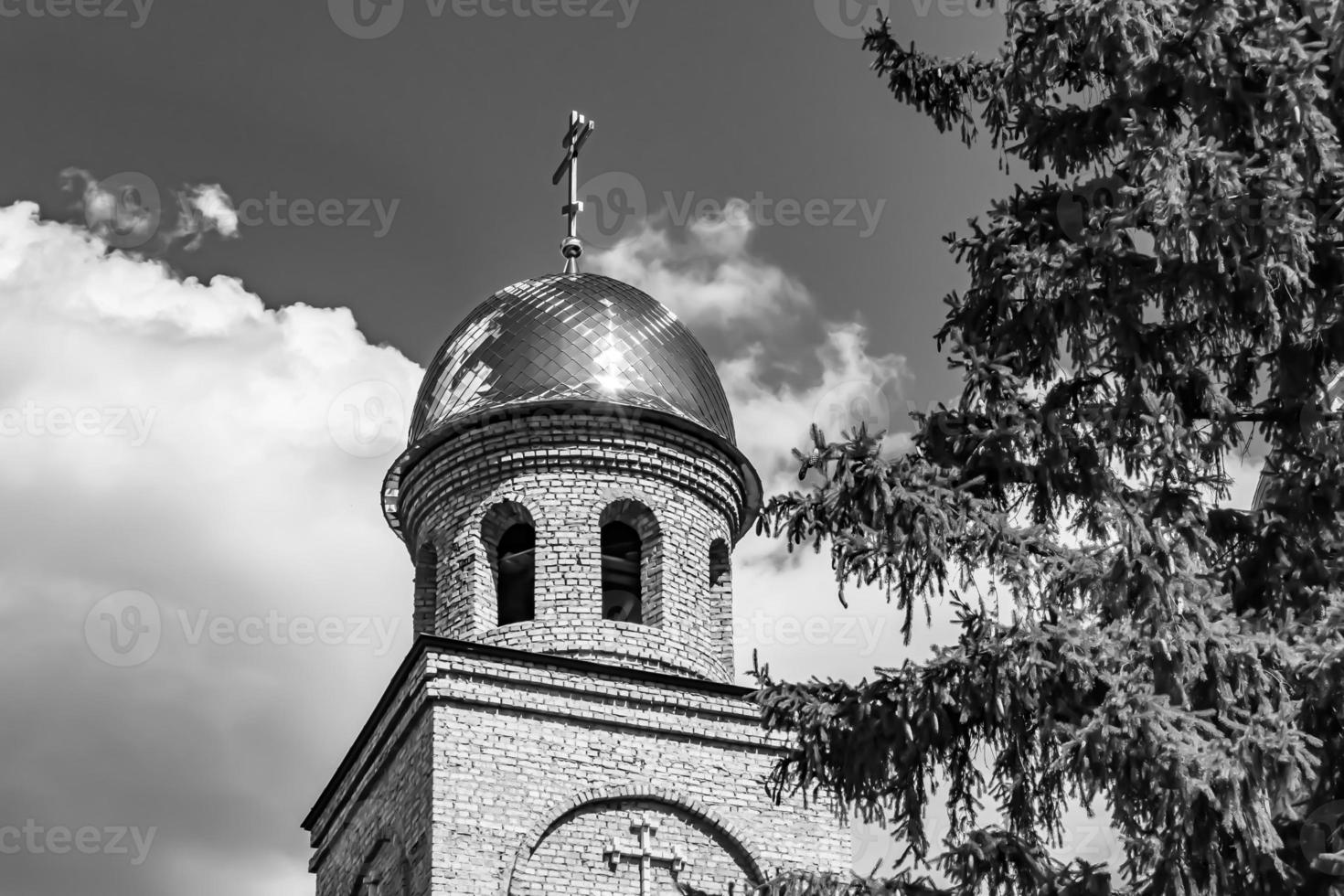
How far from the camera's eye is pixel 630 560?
48.8ft

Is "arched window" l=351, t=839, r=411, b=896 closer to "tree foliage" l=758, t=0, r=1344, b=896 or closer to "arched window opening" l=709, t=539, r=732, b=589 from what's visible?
"arched window opening" l=709, t=539, r=732, b=589

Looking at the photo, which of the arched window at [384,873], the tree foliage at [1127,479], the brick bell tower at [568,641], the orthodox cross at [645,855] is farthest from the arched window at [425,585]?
the tree foliage at [1127,479]

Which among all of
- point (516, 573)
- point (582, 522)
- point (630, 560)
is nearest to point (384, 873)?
point (516, 573)

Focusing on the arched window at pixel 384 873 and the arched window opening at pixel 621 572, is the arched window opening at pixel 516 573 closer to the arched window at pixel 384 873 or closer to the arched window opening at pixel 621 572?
the arched window opening at pixel 621 572

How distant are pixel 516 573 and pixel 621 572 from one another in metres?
0.85

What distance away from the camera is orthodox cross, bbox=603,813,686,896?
509 inches

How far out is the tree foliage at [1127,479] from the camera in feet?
22.8

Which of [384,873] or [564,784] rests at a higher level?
[564,784]

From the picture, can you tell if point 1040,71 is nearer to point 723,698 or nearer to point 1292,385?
point 1292,385

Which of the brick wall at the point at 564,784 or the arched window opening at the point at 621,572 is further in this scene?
the arched window opening at the point at 621,572

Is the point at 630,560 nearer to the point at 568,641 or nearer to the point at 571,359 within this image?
the point at 568,641

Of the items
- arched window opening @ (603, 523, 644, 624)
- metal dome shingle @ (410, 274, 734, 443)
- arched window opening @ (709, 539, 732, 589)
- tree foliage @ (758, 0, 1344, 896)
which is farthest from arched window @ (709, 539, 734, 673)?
tree foliage @ (758, 0, 1344, 896)

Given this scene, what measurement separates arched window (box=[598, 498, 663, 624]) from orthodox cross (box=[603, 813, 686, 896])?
1791 mm

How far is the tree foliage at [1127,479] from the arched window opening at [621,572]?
22.5 feet
